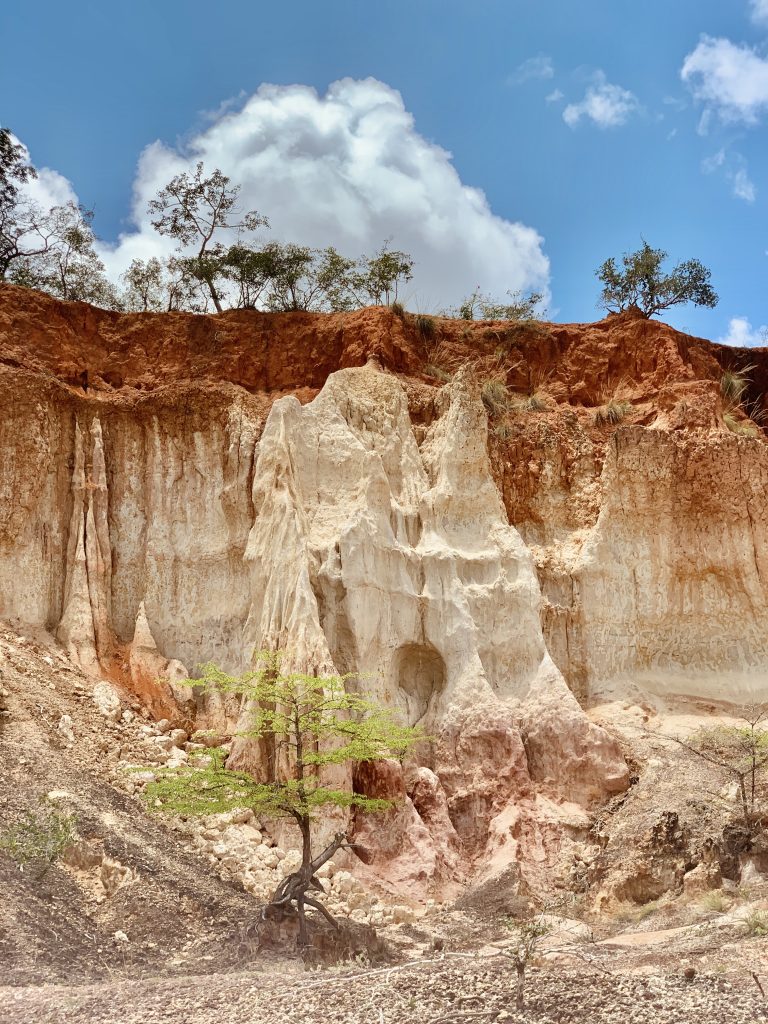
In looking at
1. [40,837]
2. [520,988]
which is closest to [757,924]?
[520,988]

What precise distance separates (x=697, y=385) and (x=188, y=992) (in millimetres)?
20418

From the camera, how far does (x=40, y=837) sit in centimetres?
1303

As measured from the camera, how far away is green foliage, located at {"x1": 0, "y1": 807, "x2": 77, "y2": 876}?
497 inches

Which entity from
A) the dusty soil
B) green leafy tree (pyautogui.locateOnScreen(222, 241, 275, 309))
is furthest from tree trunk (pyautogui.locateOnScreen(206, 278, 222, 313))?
the dusty soil

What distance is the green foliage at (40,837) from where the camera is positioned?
12617 mm

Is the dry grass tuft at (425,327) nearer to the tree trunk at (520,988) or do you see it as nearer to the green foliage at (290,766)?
the green foliage at (290,766)

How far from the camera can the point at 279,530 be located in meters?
19.6

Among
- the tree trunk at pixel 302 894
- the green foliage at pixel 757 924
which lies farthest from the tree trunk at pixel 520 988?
the tree trunk at pixel 302 894

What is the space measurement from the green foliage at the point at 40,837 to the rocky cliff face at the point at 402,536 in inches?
169

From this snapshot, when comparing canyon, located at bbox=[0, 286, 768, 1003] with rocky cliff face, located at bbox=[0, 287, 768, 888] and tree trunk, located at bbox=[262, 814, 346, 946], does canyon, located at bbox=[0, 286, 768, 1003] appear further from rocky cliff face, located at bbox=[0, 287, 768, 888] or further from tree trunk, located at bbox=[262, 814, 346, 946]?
tree trunk, located at bbox=[262, 814, 346, 946]

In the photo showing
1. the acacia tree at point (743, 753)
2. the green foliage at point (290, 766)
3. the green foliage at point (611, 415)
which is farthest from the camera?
the green foliage at point (611, 415)

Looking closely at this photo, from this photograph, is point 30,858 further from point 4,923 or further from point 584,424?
point 584,424

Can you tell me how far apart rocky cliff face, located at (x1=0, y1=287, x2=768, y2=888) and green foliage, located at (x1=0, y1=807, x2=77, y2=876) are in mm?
4282

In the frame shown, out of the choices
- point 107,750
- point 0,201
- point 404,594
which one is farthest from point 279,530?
point 0,201
